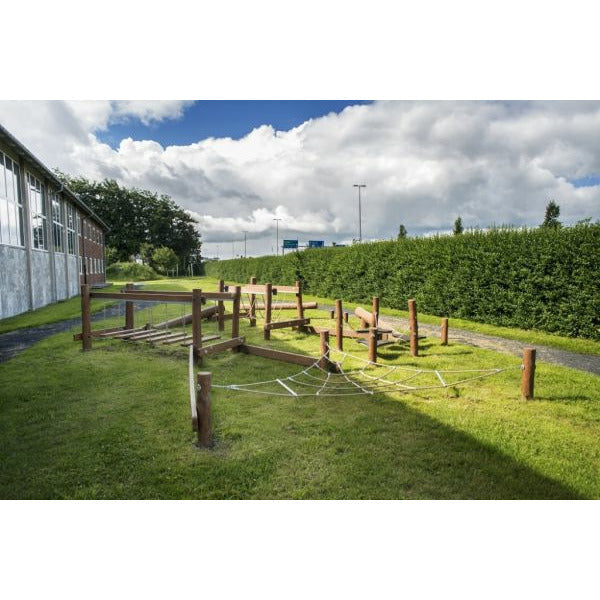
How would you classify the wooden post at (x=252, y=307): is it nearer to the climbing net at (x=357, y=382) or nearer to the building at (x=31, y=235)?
the climbing net at (x=357, y=382)

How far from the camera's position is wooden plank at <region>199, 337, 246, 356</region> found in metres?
7.38

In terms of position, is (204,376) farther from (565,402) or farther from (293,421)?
(565,402)

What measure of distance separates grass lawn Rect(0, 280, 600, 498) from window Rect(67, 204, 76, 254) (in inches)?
797

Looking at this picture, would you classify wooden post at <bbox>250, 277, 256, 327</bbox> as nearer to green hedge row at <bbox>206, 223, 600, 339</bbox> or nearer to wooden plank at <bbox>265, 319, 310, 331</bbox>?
wooden plank at <bbox>265, 319, 310, 331</bbox>

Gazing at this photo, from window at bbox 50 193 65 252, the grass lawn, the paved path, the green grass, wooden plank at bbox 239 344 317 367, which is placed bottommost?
the green grass

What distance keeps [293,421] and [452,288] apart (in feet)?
34.0

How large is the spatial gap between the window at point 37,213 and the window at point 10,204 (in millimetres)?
1094

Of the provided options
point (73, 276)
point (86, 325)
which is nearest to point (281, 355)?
point (86, 325)

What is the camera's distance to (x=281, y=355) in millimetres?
7559

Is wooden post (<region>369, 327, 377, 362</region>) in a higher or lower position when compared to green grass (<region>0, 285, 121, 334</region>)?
higher

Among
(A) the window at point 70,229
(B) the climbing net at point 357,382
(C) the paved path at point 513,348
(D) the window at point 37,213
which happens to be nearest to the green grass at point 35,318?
(D) the window at point 37,213

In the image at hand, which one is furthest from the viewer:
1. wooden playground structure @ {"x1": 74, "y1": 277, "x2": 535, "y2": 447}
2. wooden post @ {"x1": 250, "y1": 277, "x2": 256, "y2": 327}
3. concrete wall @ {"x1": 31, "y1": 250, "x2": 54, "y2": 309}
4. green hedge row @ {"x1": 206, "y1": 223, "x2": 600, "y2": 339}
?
concrete wall @ {"x1": 31, "y1": 250, "x2": 54, "y2": 309}

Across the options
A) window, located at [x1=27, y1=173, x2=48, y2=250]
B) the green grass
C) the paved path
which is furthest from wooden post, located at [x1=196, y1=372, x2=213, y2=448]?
window, located at [x1=27, y1=173, x2=48, y2=250]

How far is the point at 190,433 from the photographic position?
4.50m
